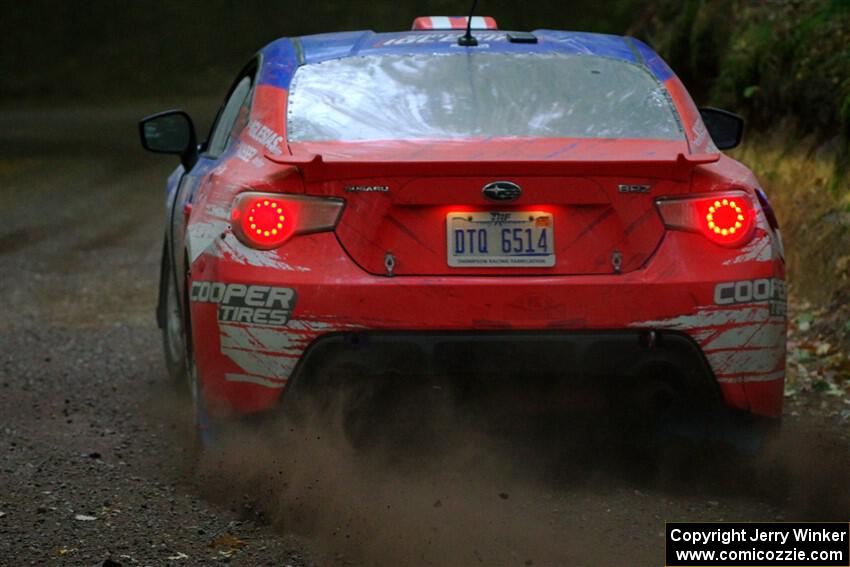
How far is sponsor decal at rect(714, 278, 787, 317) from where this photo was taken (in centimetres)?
531

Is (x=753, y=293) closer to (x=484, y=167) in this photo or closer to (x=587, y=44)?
(x=484, y=167)

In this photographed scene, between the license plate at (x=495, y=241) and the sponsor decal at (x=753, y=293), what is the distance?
552 mm

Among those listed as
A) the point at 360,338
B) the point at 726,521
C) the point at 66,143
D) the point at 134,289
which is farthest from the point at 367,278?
the point at 66,143

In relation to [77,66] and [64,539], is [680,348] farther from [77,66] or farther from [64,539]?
[77,66]

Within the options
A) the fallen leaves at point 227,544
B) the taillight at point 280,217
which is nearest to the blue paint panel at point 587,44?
the taillight at point 280,217

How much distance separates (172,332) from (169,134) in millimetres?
1093

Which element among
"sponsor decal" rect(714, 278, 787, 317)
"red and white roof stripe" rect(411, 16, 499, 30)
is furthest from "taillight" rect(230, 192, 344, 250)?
"red and white roof stripe" rect(411, 16, 499, 30)

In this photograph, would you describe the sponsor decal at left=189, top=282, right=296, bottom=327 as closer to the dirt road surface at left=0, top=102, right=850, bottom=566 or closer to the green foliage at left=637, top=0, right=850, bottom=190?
the dirt road surface at left=0, top=102, right=850, bottom=566

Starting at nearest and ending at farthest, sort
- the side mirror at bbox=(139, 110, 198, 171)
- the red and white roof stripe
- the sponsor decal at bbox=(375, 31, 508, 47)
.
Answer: the sponsor decal at bbox=(375, 31, 508, 47) → the red and white roof stripe → the side mirror at bbox=(139, 110, 198, 171)

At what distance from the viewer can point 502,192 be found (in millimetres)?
5273

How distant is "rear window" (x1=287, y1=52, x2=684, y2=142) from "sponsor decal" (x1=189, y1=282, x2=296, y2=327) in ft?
1.95

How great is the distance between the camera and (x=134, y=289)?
12.8m

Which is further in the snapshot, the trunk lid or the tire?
the tire

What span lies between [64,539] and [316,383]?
0.92 m
